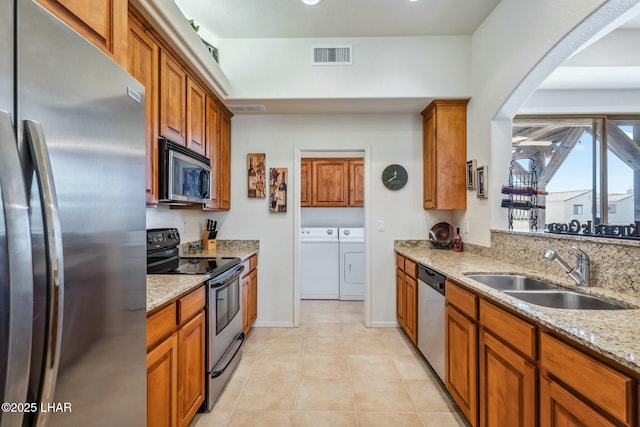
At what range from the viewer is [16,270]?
1.86 feet

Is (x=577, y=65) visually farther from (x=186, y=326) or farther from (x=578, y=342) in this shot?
(x=186, y=326)

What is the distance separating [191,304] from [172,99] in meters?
1.44

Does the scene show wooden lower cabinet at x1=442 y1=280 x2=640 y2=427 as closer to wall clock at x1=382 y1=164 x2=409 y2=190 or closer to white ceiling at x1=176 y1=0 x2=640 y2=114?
wall clock at x1=382 y1=164 x2=409 y2=190

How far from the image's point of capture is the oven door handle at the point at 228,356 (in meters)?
2.01

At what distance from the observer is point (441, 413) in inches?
77.0

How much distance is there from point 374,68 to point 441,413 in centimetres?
297

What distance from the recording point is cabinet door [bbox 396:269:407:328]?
3091 mm

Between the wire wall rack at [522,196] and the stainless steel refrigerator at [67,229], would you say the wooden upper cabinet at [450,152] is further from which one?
the stainless steel refrigerator at [67,229]

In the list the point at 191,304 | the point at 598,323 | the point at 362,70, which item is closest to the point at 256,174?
the point at 362,70

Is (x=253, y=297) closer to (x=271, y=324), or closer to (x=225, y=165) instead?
(x=271, y=324)

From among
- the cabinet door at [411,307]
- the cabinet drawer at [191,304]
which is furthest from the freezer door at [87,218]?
the cabinet door at [411,307]

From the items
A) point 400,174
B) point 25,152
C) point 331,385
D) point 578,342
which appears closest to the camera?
point 25,152

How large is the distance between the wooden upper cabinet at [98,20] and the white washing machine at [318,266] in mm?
3656

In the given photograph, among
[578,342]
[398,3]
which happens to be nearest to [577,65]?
[398,3]
